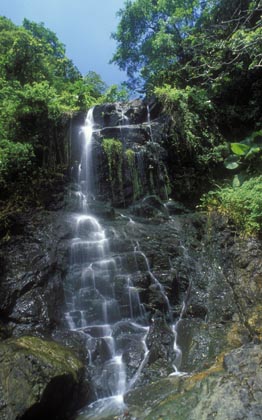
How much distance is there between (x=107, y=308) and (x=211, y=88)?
30.5 ft

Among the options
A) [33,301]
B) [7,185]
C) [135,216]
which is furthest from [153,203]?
[33,301]

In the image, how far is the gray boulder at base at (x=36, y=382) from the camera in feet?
13.7

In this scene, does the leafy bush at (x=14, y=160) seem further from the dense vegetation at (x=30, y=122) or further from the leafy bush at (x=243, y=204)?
the leafy bush at (x=243, y=204)

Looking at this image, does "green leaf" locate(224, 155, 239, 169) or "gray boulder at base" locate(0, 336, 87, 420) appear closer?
"gray boulder at base" locate(0, 336, 87, 420)

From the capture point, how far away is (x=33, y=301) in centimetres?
651

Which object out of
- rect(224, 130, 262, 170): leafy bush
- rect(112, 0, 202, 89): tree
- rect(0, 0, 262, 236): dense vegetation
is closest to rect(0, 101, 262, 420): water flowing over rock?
rect(0, 0, 262, 236): dense vegetation

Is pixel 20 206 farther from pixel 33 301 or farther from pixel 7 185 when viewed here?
pixel 33 301

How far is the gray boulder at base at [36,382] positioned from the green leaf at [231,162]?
7.58m

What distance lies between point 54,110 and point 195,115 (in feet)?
15.6

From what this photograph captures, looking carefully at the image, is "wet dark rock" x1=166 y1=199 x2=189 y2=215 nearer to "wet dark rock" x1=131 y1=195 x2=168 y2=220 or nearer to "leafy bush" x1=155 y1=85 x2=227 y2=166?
"wet dark rock" x1=131 y1=195 x2=168 y2=220

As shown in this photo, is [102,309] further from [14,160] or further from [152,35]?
[152,35]

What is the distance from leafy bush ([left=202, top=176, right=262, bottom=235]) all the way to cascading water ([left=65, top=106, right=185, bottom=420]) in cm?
243

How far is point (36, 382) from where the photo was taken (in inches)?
171

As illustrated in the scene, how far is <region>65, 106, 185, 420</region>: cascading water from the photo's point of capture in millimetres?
5344
